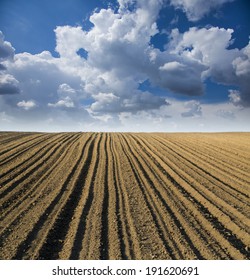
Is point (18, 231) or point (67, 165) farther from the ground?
point (67, 165)

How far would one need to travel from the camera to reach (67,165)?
45.0 ft

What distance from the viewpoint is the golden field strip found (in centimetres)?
700

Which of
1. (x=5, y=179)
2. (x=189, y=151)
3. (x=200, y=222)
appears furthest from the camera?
(x=189, y=151)

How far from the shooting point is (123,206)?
9219 millimetres

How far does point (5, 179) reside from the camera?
1165 cm

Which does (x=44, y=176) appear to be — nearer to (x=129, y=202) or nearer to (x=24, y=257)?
(x=129, y=202)

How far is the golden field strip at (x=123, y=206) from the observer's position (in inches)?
276

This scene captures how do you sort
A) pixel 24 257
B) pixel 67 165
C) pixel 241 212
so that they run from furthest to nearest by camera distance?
1. pixel 67 165
2. pixel 241 212
3. pixel 24 257

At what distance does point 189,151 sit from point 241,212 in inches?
A: 351
